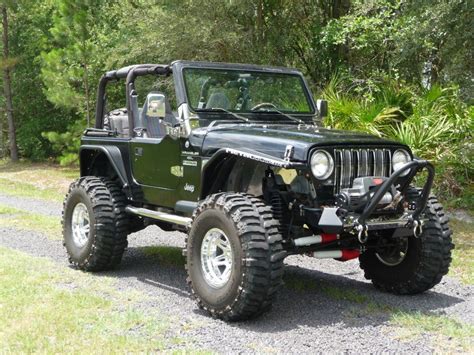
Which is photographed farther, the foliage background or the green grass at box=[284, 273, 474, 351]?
the foliage background

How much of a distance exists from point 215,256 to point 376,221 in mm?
1279

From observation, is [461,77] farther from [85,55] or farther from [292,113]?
[85,55]

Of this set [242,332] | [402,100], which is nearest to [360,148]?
[242,332]

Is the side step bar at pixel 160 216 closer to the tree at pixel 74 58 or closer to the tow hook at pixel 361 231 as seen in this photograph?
the tow hook at pixel 361 231

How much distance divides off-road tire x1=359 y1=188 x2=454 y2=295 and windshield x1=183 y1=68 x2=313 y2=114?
1748mm

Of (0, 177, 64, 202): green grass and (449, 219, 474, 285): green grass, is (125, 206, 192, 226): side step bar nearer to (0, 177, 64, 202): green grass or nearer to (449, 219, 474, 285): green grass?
(449, 219, 474, 285): green grass

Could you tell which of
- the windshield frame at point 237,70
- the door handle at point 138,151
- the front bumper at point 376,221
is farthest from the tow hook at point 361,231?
the door handle at point 138,151

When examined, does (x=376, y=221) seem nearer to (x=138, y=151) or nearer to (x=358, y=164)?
(x=358, y=164)

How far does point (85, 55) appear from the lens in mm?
19344

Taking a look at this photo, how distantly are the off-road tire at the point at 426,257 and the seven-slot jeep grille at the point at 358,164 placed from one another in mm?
395

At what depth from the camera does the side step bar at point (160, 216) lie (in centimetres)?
575

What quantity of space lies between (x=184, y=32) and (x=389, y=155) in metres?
10.7

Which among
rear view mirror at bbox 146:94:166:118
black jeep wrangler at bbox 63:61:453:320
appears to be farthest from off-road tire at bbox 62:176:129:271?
rear view mirror at bbox 146:94:166:118

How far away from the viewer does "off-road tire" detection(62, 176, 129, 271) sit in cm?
648
